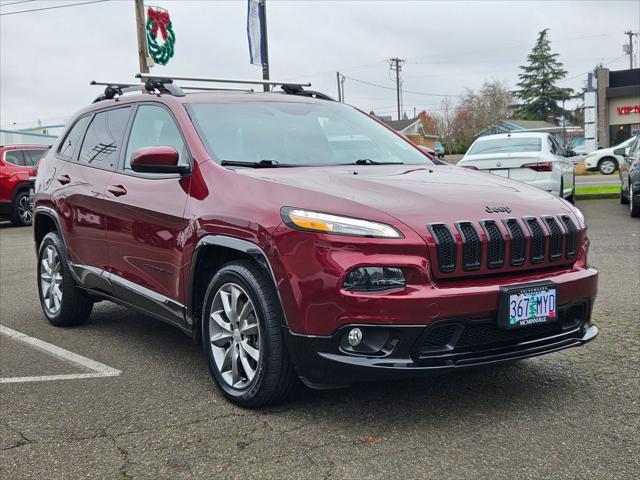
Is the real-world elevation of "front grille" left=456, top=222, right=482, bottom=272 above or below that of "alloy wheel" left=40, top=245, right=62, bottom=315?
above

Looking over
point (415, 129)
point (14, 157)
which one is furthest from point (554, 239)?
point (415, 129)

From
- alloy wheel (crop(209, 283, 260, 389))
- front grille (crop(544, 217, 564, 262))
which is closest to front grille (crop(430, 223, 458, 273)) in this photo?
front grille (crop(544, 217, 564, 262))

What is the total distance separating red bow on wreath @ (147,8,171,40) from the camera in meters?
20.3

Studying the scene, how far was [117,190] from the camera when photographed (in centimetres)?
493

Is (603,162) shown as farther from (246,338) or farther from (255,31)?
(246,338)

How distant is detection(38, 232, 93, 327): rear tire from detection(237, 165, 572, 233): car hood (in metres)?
2.47

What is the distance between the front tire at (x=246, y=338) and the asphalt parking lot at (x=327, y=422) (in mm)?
130

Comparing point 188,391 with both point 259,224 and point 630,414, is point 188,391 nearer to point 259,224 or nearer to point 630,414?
point 259,224

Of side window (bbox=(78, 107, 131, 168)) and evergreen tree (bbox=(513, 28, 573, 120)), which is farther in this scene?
evergreen tree (bbox=(513, 28, 573, 120))

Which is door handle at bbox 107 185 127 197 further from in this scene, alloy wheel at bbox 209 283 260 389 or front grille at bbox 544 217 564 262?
front grille at bbox 544 217 564 262

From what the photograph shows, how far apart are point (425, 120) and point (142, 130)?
8779 centimetres

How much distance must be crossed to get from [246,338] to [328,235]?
820 millimetres

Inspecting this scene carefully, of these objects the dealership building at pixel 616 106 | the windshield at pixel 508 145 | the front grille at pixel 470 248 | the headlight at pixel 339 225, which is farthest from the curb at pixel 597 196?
the dealership building at pixel 616 106

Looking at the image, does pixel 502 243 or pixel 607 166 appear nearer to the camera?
pixel 502 243
